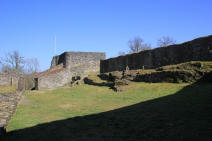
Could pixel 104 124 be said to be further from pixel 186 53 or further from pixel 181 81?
pixel 186 53

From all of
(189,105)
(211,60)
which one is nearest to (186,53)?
(211,60)

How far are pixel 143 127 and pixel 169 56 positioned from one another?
35.6 feet

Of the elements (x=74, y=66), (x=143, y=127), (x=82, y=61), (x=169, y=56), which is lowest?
(x=143, y=127)

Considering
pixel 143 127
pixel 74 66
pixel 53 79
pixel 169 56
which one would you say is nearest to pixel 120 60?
pixel 74 66

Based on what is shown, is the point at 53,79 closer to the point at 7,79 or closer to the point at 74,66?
the point at 74,66

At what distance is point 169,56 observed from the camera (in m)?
15.6

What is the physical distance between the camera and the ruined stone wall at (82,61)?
2322cm

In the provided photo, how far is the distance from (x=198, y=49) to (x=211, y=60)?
116 centimetres

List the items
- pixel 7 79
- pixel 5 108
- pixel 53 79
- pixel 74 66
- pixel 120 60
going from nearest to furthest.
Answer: pixel 5 108 → pixel 53 79 → pixel 7 79 → pixel 120 60 → pixel 74 66

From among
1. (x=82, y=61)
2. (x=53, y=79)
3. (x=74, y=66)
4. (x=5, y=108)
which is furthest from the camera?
(x=82, y=61)

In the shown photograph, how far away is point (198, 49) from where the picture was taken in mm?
13375

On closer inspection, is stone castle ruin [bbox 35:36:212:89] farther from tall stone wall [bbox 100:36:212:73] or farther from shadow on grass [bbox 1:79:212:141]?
shadow on grass [bbox 1:79:212:141]

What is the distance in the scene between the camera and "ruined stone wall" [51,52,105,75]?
23.2 m

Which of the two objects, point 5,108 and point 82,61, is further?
point 82,61
